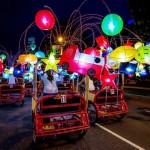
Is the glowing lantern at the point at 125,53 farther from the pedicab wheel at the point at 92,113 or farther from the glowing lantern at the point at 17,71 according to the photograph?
the glowing lantern at the point at 17,71

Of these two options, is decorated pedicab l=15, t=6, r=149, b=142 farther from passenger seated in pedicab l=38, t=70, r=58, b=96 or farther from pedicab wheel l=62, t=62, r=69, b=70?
passenger seated in pedicab l=38, t=70, r=58, b=96

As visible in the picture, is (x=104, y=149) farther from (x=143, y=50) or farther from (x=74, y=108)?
(x=143, y=50)

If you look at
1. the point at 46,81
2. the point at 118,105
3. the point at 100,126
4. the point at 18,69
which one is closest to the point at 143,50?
the point at 118,105

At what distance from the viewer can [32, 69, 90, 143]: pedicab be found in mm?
5863

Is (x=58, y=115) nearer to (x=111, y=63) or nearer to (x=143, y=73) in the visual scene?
(x=111, y=63)

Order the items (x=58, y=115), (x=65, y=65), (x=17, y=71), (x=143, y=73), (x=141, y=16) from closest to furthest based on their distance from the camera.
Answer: (x=58, y=115), (x=65, y=65), (x=17, y=71), (x=143, y=73), (x=141, y=16)

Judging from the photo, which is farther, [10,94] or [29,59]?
[10,94]

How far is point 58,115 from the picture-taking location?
6184 mm

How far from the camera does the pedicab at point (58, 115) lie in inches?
231

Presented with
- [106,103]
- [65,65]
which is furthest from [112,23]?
[106,103]

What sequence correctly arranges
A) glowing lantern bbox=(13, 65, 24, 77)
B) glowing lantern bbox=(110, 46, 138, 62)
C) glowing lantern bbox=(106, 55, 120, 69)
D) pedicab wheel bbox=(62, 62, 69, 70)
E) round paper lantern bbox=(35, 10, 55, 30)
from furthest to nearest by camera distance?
1. glowing lantern bbox=(13, 65, 24, 77)
2. glowing lantern bbox=(106, 55, 120, 69)
3. pedicab wheel bbox=(62, 62, 69, 70)
4. round paper lantern bbox=(35, 10, 55, 30)
5. glowing lantern bbox=(110, 46, 138, 62)

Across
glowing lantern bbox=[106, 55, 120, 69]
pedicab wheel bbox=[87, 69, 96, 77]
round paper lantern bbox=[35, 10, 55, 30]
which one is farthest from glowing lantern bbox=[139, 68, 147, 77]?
round paper lantern bbox=[35, 10, 55, 30]

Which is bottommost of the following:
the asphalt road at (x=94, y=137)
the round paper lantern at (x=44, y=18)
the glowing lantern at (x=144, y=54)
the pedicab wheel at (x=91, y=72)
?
the asphalt road at (x=94, y=137)

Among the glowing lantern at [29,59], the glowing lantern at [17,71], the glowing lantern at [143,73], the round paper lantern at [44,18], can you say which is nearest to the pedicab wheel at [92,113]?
the glowing lantern at [29,59]
